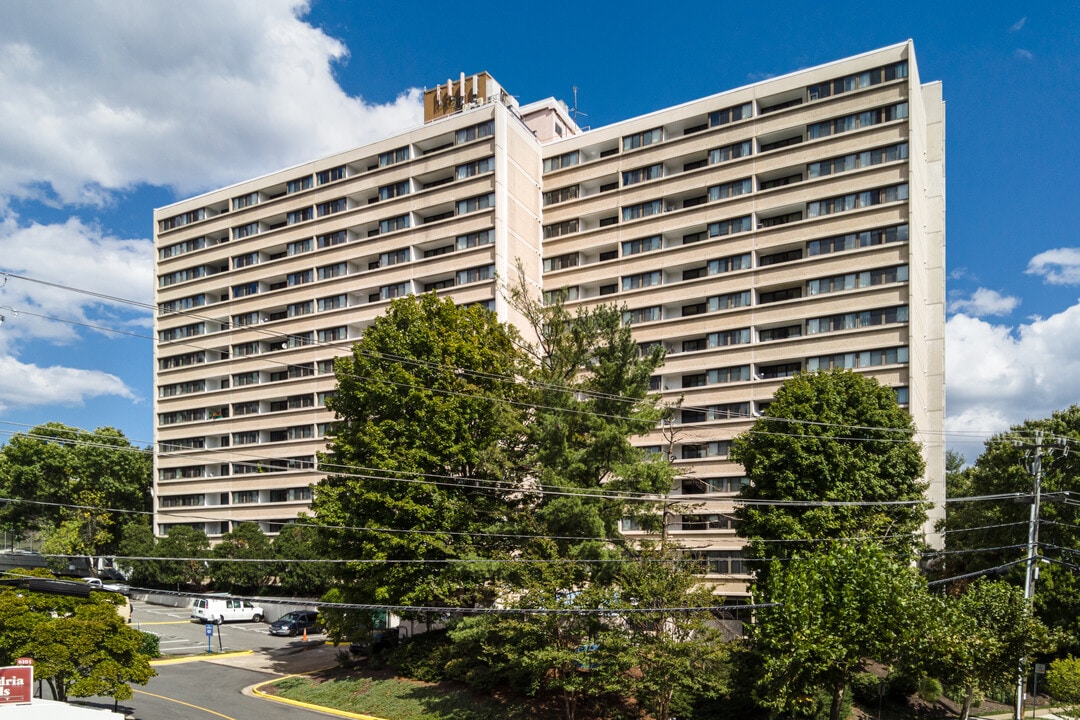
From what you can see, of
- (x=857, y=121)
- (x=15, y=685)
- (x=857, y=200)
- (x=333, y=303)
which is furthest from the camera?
(x=333, y=303)

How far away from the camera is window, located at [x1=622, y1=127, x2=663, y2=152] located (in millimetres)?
59781

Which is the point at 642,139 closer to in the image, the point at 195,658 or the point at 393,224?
the point at 393,224

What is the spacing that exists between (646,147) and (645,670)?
41257 millimetres

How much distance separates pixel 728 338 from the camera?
5541cm

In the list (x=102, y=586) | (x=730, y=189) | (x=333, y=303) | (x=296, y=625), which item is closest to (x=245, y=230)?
(x=333, y=303)

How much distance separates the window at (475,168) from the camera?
61.0 m

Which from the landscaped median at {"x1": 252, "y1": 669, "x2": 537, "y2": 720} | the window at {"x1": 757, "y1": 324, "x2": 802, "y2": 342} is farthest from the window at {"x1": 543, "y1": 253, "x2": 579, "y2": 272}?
the landscaped median at {"x1": 252, "y1": 669, "x2": 537, "y2": 720}

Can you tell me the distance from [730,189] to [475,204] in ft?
64.2

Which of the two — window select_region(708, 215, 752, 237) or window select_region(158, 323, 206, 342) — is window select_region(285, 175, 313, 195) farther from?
window select_region(708, 215, 752, 237)

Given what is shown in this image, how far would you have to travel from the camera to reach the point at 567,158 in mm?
63875

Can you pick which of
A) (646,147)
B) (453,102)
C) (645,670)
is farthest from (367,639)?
(453,102)

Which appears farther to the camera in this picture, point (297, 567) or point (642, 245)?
point (297, 567)

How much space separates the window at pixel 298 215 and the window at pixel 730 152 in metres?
36.4

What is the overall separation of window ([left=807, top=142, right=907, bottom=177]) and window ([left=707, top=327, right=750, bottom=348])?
11671mm
